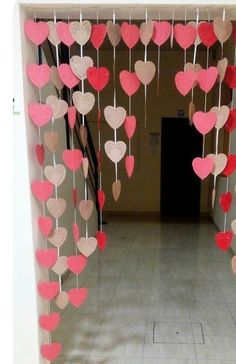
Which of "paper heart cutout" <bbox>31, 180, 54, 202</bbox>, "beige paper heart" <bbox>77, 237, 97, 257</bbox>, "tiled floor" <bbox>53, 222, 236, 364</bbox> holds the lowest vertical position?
"tiled floor" <bbox>53, 222, 236, 364</bbox>

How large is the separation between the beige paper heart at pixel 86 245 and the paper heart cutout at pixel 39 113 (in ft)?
1.95

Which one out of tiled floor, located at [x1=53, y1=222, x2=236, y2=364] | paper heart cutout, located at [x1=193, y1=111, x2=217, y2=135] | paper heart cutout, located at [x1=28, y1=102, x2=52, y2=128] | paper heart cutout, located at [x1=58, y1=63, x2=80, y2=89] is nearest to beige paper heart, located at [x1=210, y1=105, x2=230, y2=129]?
paper heart cutout, located at [x1=193, y1=111, x2=217, y2=135]

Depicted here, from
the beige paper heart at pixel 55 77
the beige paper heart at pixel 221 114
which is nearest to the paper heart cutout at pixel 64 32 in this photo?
the beige paper heart at pixel 55 77

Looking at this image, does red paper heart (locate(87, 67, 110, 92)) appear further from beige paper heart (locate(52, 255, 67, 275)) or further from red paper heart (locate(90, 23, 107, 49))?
beige paper heart (locate(52, 255, 67, 275))

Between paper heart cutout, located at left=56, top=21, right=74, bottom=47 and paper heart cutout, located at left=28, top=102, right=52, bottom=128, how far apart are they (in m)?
0.30

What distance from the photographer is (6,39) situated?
1.50 m

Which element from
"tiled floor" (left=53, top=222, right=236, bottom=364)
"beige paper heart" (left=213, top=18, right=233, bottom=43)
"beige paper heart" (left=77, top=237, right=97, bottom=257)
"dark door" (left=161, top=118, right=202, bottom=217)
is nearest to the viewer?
"beige paper heart" (left=213, top=18, right=233, bottom=43)

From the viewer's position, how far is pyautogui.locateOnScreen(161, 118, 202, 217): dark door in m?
6.82

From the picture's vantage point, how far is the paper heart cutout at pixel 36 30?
4.91ft

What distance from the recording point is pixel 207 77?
1.47m

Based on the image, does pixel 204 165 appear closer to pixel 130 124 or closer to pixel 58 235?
pixel 130 124

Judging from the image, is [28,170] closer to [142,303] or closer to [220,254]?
[142,303]

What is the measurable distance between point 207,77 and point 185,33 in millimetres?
212

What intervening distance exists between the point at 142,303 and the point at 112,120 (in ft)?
6.76
